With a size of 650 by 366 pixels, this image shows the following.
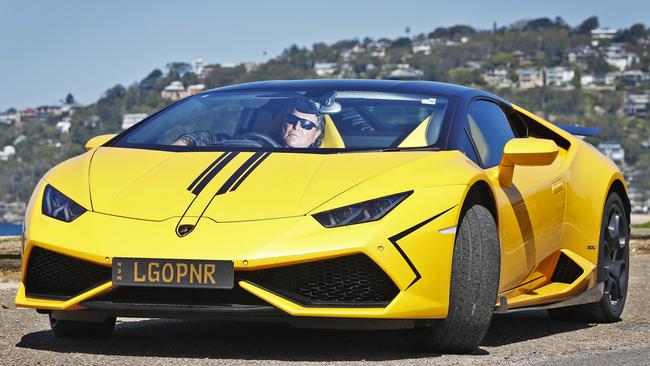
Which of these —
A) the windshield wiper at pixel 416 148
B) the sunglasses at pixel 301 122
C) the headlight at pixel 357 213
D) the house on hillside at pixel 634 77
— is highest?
the sunglasses at pixel 301 122

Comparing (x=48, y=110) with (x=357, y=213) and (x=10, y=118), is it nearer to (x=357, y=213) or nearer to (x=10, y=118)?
(x=10, y=118)

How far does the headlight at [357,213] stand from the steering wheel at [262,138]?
1073 millimetres

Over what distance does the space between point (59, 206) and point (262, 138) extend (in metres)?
1.16

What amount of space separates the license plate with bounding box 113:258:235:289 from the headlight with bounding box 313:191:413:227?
440 mm

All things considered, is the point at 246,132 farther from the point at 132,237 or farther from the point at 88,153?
the point at 132,237

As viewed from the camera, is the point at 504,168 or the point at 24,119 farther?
the point at 24,119

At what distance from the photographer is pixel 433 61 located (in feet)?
596

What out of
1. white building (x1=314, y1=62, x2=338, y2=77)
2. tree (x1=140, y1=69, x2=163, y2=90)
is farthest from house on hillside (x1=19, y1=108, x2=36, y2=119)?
white building (x1=314, y1=62, x2=338, y2=77)

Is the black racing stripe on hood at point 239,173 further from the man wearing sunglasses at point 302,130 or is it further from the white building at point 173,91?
the white building at point 173,91

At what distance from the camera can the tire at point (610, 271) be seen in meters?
8.09

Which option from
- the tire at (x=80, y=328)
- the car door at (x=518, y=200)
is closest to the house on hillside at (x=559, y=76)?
the car door at (x=518, y=200)

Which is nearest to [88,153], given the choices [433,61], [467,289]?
[467,289]

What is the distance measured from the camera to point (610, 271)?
8242 mm

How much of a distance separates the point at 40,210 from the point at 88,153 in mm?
653
